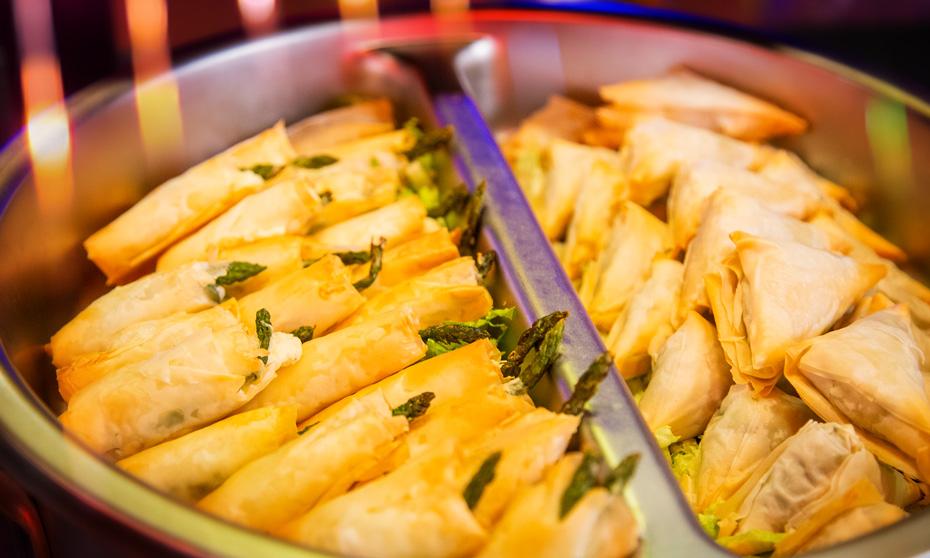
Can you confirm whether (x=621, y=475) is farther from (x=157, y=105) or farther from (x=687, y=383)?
(x=157, y=105)

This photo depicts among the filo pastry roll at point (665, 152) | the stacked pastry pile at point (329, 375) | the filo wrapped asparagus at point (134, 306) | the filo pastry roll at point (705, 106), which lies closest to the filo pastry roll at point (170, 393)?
the stacked pastry pile at point (329, 375)

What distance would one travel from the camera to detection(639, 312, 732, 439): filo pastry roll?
7.88 ft

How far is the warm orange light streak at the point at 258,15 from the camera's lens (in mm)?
3609

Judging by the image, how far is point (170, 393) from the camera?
211cm

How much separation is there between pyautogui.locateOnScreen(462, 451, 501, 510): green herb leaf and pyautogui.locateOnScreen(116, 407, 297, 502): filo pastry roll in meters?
0.54

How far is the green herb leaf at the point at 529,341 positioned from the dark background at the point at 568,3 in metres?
2.12

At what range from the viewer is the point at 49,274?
2697 millimetres

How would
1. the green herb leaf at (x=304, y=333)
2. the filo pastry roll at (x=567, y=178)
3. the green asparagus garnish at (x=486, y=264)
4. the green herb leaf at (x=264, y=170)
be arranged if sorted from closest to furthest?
the green herb leaf at (x=304, y=333) < the green asparagus garnish at (x=486, y=264) < the green herb leaf at (x=264, y=170) < the filo pastry roll at (x=567, y=178)

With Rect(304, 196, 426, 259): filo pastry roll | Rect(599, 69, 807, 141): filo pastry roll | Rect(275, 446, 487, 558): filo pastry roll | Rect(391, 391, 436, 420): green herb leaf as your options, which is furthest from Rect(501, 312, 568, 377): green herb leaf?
Rect(599, 69, 807, 141): filo pastry roll

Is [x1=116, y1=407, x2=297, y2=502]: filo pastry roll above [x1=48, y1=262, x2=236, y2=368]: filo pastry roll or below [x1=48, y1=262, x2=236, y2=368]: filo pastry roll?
below

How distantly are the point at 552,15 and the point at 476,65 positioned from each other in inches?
17.1

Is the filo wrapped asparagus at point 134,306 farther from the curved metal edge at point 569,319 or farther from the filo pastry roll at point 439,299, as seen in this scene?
the curved metal edge at point 569,319

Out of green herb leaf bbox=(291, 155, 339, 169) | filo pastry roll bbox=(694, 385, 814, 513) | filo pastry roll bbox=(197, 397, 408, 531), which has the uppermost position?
green herb leaf bbox=(291, 155, 339, 169)

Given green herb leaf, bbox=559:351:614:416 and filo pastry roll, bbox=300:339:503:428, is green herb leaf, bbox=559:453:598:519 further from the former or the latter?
filo pastry roll, bbox=300:339:503:428
